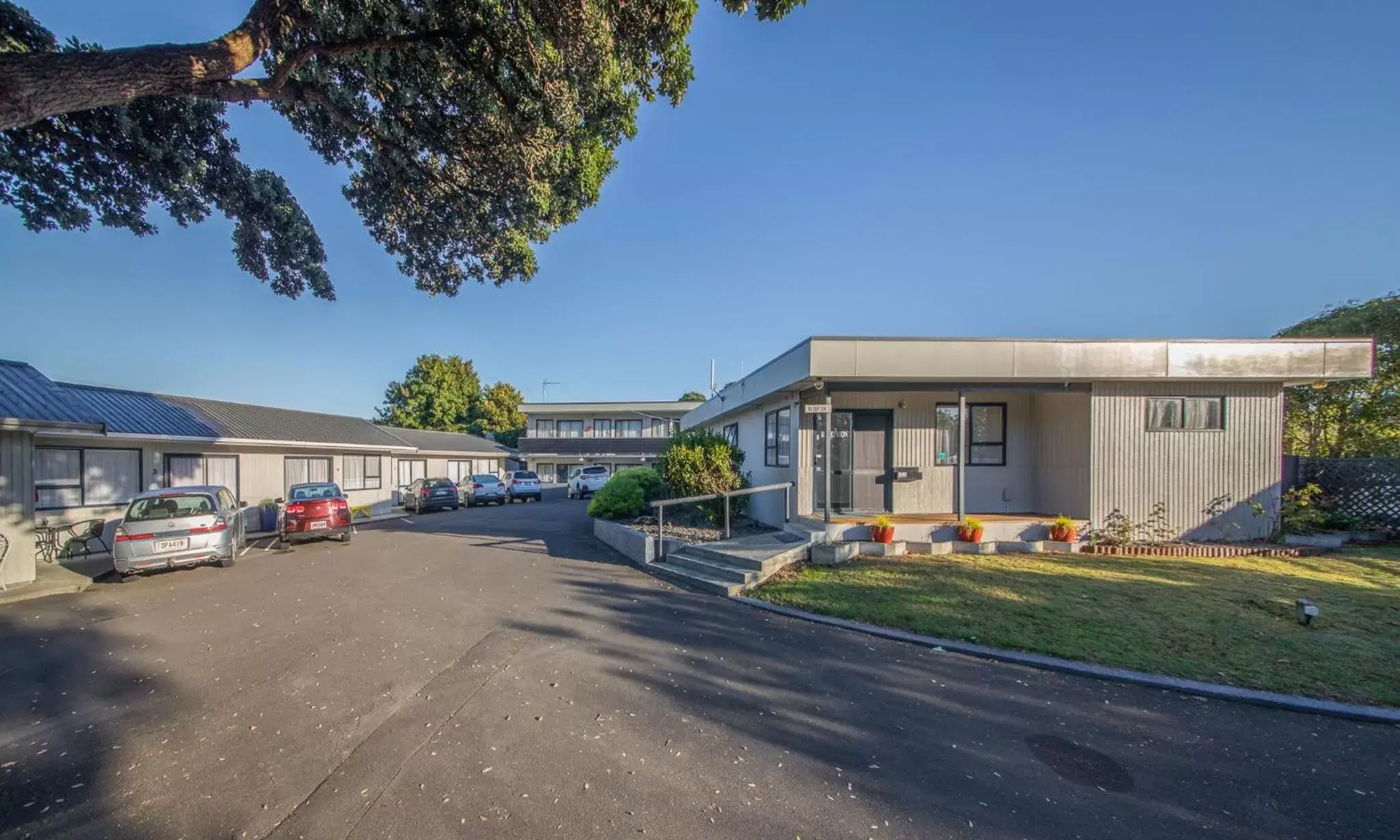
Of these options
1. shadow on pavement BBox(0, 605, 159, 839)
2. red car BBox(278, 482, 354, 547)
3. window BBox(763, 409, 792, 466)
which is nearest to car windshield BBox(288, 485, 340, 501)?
red car BBox(278, 482, 354, 547)

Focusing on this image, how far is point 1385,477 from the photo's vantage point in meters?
9.98

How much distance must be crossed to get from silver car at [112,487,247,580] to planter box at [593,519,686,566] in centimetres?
753

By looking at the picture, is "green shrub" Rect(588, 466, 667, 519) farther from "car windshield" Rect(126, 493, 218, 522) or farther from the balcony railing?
the balcony railing

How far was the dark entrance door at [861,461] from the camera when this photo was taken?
11.3 meters

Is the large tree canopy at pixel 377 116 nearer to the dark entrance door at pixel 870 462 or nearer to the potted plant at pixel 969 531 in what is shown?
the dark entrance door at pixel 870 462

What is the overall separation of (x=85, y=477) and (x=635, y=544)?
14171 mm

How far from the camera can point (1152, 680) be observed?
15.6 feet

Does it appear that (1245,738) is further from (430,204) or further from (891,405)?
(430,204)

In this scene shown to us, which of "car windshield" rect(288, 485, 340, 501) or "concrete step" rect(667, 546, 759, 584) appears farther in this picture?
"car windshield" rect(288, 485, 340, 501)

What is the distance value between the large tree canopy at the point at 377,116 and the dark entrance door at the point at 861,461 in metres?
A: 6.70

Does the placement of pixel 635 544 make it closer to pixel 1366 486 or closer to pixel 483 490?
pixel 1366 486

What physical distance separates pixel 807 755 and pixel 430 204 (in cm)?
960

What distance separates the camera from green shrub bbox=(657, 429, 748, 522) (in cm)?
1248

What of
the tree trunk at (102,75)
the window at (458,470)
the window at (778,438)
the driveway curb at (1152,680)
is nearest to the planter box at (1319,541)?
the driveway curb at (1152,680)
